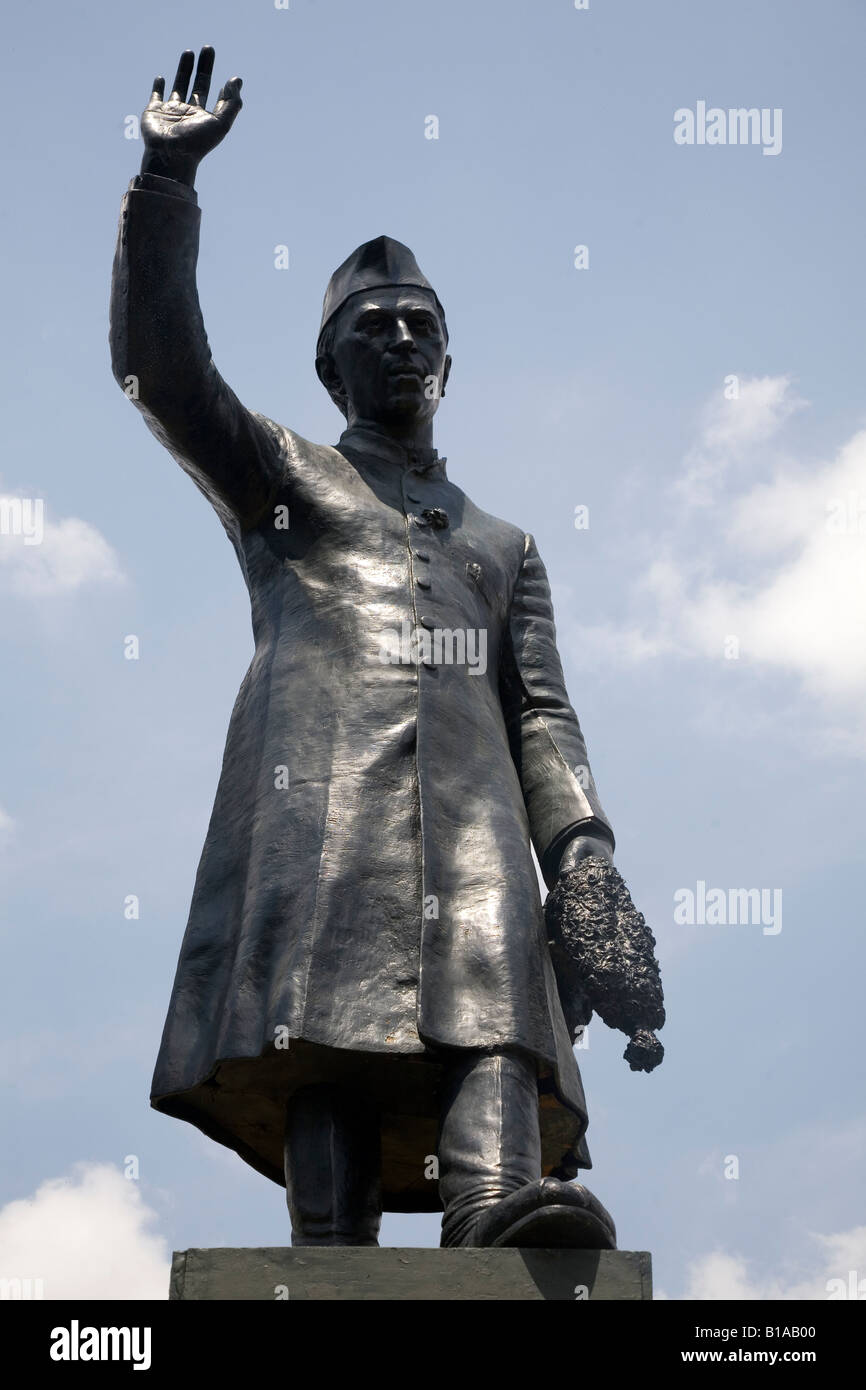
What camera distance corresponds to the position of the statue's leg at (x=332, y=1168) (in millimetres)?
7410

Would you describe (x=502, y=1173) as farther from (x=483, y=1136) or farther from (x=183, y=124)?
(x=183, y=124)

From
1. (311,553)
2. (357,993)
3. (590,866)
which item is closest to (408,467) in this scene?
(311,553)

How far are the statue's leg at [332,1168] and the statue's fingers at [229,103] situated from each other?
3.85 meters

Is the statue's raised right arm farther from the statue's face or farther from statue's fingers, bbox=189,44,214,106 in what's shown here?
the statue's face

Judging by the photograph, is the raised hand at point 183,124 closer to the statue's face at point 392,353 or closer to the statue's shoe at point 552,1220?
the statue's face at point 392,353

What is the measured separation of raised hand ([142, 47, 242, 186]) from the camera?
334 inches

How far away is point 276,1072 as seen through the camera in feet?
25.1

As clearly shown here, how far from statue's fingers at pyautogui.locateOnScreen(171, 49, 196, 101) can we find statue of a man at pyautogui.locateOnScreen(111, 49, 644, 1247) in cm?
2

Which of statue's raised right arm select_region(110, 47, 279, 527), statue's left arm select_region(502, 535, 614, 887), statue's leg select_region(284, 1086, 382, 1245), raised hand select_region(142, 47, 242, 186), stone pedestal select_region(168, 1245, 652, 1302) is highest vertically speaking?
raised hand select_region(142, 47, 242, 186)

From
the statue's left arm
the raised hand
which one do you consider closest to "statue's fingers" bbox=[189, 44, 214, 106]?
the raised hand

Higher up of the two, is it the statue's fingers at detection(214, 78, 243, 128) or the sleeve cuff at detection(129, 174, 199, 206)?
the statue's fingers at detection(214, 78, 243, 128)

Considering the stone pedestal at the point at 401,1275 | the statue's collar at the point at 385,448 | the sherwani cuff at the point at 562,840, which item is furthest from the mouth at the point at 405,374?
the stone pedestal at the point at 401,1275

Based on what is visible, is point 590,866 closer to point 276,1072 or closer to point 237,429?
point 276,1072

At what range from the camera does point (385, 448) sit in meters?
9.51
